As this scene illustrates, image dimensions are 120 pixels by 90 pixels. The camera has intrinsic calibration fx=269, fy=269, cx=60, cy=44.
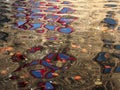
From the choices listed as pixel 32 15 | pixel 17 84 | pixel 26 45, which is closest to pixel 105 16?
Result: pixel 32 15

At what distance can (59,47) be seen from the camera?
6344 mm

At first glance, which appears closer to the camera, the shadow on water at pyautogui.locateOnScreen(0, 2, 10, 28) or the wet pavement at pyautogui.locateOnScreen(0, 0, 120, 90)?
the wet pavement at pyautogui.locateOnScreen(0, 0, 120, 90)

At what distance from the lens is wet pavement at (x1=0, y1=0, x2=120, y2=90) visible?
5033 mm

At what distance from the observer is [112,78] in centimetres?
512

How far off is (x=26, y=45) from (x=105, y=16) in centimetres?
318

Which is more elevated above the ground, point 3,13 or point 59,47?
point 3,13

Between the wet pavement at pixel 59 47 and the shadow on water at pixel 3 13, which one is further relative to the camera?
the shadow on water at pixel 3 13

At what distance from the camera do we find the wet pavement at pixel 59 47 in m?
5.03

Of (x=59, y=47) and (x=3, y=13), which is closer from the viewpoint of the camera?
(x=59, y=47)

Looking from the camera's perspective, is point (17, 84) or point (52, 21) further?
point (52, 21)

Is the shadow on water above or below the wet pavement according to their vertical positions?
above

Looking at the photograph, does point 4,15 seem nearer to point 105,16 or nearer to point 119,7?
point 105,16

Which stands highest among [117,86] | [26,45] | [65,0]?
[65,0]

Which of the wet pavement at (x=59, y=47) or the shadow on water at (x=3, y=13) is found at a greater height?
the shadow on water at (x=3, y=13)
